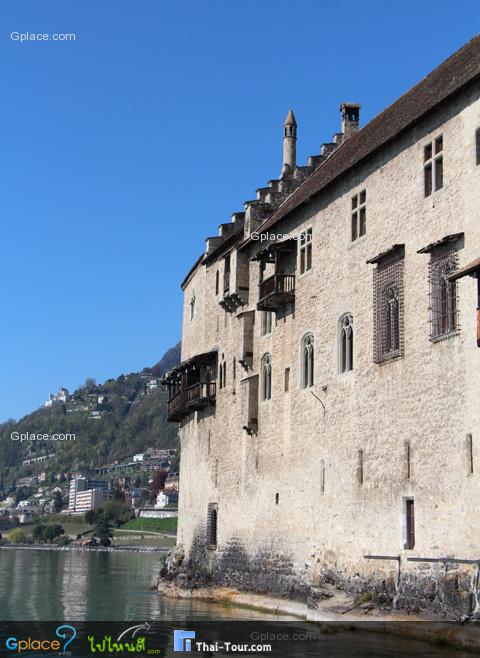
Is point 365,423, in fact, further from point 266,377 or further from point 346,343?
point 266,377

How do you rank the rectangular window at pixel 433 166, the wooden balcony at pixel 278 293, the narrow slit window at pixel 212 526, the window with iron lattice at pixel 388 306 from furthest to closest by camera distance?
the narrow slit window at pixel 212 526 < the wooden balcony at pixel 278 293 < the window with iron lattice at pixel 388 306 < the rectangular window at pixel 433 166

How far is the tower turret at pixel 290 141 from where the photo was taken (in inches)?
1909

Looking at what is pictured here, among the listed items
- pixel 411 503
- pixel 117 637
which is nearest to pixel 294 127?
pixel 411 503

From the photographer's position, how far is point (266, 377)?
Result: 39.1m

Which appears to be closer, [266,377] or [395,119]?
[395,119]

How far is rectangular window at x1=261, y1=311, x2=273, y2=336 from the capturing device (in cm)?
3938

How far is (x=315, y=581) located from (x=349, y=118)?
867 inches

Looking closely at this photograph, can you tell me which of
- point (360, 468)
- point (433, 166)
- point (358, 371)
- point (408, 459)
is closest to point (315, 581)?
point (360, 468)

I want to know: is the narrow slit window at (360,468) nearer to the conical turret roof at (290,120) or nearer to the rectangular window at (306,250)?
the rectangular window at (306,250)

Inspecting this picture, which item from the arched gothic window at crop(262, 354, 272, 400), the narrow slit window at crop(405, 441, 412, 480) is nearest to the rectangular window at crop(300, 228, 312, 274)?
the arched gothic window at crop(262, 354, 272, 400)

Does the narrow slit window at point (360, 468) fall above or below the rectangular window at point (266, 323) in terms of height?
below

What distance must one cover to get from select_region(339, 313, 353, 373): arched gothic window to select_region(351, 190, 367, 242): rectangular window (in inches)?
105

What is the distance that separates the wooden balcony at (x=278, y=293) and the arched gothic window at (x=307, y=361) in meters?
2.00

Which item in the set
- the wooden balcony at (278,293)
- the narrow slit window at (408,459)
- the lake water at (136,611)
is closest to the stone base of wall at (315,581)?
the lake water at (136,611)
